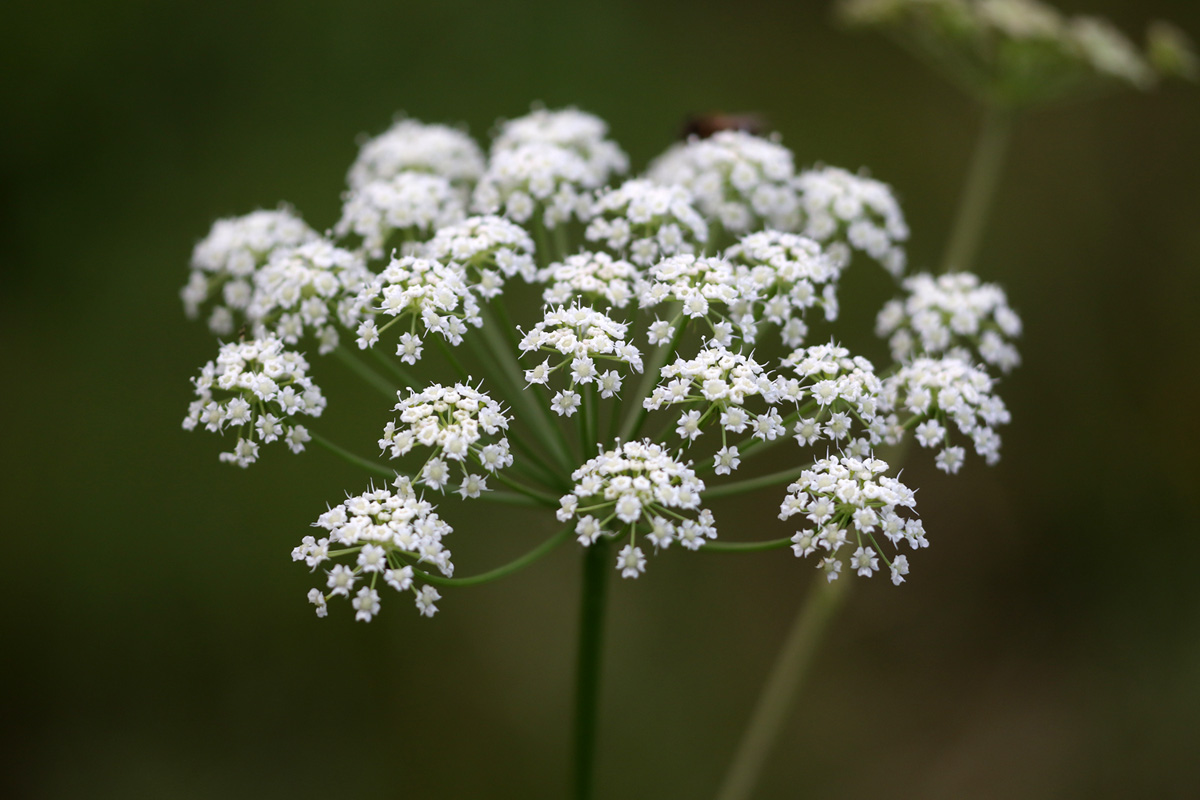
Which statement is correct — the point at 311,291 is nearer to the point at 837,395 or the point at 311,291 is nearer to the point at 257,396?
the point at 257,396

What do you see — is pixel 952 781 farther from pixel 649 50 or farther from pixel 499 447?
pixel 649 50

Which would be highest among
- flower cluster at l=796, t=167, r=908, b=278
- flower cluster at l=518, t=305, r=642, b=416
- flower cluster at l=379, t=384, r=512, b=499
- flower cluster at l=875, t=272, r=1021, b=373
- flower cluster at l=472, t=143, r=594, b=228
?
flower cluster at l=472, t=143, r=594, b=228

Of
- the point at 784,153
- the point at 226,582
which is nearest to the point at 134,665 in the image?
the point at 226,582

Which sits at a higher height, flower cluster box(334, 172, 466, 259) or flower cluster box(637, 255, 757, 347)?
flower cluster box(334, 172, 466, 259)


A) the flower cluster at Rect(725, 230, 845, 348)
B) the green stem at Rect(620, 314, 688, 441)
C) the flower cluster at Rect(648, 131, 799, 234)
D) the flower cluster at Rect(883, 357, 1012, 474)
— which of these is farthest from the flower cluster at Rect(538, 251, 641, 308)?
the flower cluster at Rect(883, 357, 1012, 474)

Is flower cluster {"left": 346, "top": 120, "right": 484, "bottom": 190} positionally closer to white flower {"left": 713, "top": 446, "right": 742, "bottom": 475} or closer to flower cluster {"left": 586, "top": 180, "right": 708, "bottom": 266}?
flower cluster {"left": 586, "top": 180, "right": 708, "bottom": 266}

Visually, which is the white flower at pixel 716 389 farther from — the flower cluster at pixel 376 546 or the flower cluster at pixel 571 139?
the flower cluster at pixel 571 139

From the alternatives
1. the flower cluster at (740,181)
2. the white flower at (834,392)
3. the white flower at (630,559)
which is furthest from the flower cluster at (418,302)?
the flower cluster at (740,181)
